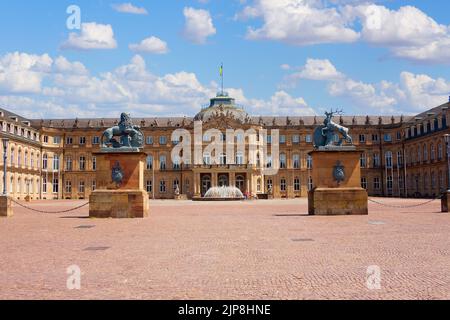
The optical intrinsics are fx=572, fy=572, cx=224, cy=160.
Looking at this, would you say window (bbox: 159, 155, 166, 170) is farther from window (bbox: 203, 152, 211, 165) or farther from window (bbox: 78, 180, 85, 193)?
window (bbox: 78, 180, 85, 193)

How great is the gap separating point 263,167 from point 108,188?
7428 cm

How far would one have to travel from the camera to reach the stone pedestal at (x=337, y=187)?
30.3 m

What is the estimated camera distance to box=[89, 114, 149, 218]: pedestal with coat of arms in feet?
96.0

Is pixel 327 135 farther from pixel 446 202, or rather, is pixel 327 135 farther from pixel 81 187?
pixel 81 187

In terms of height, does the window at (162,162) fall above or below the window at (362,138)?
below

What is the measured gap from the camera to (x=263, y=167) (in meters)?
103

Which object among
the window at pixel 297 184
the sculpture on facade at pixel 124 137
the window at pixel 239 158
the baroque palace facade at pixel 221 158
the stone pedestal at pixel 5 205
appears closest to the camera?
the sculpture on facade at pixel 124 137

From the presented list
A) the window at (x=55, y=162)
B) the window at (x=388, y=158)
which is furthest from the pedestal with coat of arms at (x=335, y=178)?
the window at (x=55, y=162)

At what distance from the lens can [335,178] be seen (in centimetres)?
3078

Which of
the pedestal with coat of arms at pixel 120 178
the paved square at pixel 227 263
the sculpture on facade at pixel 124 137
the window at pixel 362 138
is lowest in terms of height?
the paved square at pixel 227 263

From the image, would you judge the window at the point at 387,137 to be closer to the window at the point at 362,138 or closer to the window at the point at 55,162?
the window at the point at 362,138

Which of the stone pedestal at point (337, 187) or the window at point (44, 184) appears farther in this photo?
the window at point (44, 184)

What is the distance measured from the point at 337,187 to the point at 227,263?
19139 mm
